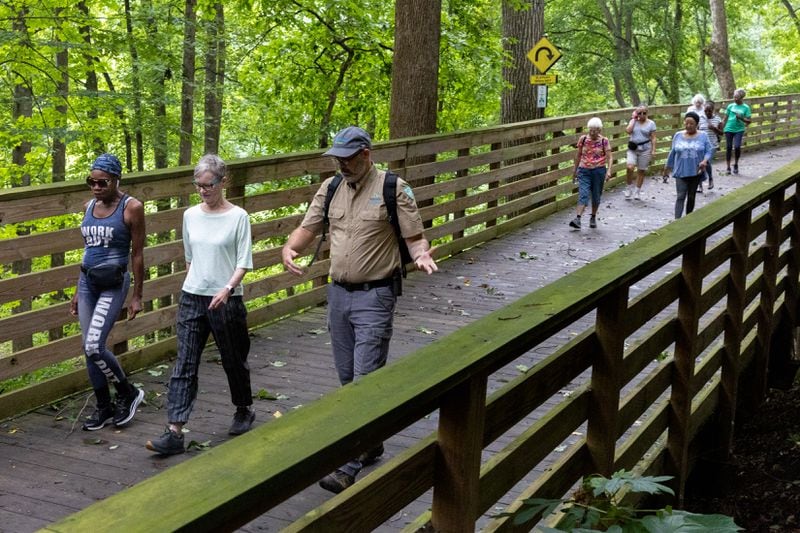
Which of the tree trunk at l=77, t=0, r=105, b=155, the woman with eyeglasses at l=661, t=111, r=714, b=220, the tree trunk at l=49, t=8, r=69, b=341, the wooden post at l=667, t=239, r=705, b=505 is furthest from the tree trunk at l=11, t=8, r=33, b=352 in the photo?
the wooden post at l=667, t=239, r=705, b=505

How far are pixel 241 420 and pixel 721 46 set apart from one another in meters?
26.3

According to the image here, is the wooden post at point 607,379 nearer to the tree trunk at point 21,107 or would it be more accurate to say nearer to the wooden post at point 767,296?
the wooden post at point 767,296

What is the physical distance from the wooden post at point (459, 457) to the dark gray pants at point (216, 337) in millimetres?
3724

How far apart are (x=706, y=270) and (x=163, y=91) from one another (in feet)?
52.8

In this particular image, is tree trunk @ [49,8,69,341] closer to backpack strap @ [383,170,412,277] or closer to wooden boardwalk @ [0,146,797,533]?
wooden boardwalk @ [0,146,797,533]

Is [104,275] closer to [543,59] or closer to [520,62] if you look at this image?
[543,59]

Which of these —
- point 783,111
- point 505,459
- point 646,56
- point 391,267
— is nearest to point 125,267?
point 391,267

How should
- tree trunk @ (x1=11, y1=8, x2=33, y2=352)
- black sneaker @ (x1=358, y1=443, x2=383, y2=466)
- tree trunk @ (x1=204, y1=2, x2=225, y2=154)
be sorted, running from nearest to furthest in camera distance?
black sneaker @ (x1=358, y1=443, x2=383, y2=466), tree trunk @ (x1=11, y1=8, x2=33, y2=352), tree trunk @ (x1=204, y1=2, x2=225, y2=154)

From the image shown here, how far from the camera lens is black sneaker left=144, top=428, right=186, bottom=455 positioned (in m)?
5.86

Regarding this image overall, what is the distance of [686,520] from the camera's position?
2.42 metres

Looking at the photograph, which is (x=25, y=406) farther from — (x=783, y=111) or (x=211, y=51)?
(x=783, y=111)

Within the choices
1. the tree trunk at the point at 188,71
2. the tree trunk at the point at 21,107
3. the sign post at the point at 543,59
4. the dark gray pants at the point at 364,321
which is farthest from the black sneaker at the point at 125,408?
the tree trunk at the point at 188,71

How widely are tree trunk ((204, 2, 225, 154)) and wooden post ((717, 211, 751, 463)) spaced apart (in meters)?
14.9

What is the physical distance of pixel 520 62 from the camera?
1792 centimetres
